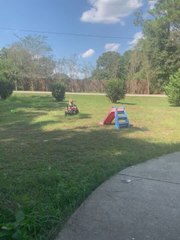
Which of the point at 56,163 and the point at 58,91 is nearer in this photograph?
the point at 56,163

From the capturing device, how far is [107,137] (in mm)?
7375

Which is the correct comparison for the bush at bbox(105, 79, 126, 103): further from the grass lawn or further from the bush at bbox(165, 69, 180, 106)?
the grass lawn

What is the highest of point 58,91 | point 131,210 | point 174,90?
point 174,90

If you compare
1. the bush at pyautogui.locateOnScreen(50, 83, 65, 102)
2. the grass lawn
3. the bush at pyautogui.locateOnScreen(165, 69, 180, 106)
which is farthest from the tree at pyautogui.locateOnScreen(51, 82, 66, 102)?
the grass lawn

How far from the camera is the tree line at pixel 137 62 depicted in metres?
33.3

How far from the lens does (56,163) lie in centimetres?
495

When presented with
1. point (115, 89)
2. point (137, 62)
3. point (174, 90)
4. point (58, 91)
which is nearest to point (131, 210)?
point (174, 90)

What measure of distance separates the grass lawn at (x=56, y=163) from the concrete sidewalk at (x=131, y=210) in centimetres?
15

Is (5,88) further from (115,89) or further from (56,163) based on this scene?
(56,163)

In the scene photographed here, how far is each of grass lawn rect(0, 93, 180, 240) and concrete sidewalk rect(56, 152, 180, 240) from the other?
0.15 metres

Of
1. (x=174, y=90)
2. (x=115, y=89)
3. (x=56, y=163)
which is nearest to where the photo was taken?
(x=56, y=163)

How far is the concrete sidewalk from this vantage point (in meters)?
2.76

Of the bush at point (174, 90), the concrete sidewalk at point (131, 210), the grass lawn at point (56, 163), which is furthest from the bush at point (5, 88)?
the concrete sidewalk at point (131, 210)

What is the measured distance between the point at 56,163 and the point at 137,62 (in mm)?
36528
